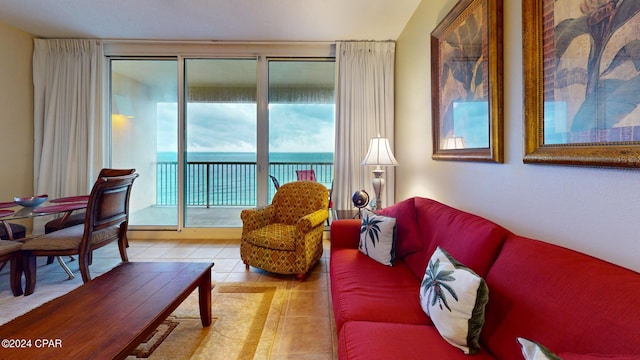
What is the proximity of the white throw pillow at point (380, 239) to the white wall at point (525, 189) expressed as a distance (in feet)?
1.77

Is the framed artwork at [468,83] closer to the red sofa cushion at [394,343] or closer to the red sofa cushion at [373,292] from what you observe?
the red sofa cushion at [373,292]

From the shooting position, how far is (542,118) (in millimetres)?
1255

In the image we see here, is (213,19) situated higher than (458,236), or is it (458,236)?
(213,19)

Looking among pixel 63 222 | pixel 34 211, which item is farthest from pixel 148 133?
pixel 34 211

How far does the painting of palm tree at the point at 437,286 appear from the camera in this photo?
3.77ft

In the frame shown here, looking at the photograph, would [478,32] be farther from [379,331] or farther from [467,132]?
[379,331]

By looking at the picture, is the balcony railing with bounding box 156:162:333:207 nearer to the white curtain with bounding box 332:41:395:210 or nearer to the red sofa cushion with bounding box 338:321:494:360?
the white curtain with bounding box 332:41:395:210

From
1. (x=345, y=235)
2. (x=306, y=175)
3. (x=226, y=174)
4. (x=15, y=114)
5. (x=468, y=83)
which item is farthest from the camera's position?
(x=226, y=174)

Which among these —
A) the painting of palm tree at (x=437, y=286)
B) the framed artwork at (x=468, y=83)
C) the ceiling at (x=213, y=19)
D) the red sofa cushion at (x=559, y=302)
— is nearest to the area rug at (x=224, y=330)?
the painting of palm tree at (x=437, y=286)

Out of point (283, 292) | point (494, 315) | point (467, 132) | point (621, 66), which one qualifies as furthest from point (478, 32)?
point (283, 292)

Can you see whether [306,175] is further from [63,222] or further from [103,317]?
[103,317]

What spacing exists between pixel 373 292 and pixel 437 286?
0.40 m

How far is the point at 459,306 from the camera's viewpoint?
109 cm

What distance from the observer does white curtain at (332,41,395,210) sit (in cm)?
370
